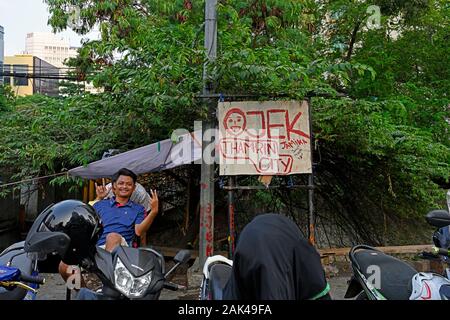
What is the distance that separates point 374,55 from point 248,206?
4322mm

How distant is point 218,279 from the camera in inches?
103

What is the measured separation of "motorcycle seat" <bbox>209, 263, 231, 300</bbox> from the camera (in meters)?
2.45

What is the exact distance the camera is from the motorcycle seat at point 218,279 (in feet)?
8.03

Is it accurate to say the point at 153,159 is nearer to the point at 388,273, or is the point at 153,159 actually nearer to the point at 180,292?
the point at 180,292

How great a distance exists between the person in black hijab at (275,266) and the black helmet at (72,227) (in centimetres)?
82

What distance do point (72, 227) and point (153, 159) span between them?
3133 mm

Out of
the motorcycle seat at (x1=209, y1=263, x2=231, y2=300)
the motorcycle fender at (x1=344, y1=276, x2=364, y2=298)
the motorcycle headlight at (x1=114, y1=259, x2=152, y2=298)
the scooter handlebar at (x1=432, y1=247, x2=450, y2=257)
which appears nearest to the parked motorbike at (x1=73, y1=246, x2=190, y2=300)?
the motorcycle headlight at (x1=114, y1=259, x2=152, y2=298)

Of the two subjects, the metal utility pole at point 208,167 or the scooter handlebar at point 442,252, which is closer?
the scooter handlebar at point 442,252

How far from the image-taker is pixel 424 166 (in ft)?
21.8

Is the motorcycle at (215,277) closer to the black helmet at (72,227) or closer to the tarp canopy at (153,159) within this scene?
the black helmet at (72,227)

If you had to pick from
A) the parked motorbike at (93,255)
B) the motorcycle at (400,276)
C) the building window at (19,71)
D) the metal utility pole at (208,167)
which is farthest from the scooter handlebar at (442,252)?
the building window at (19,71)
